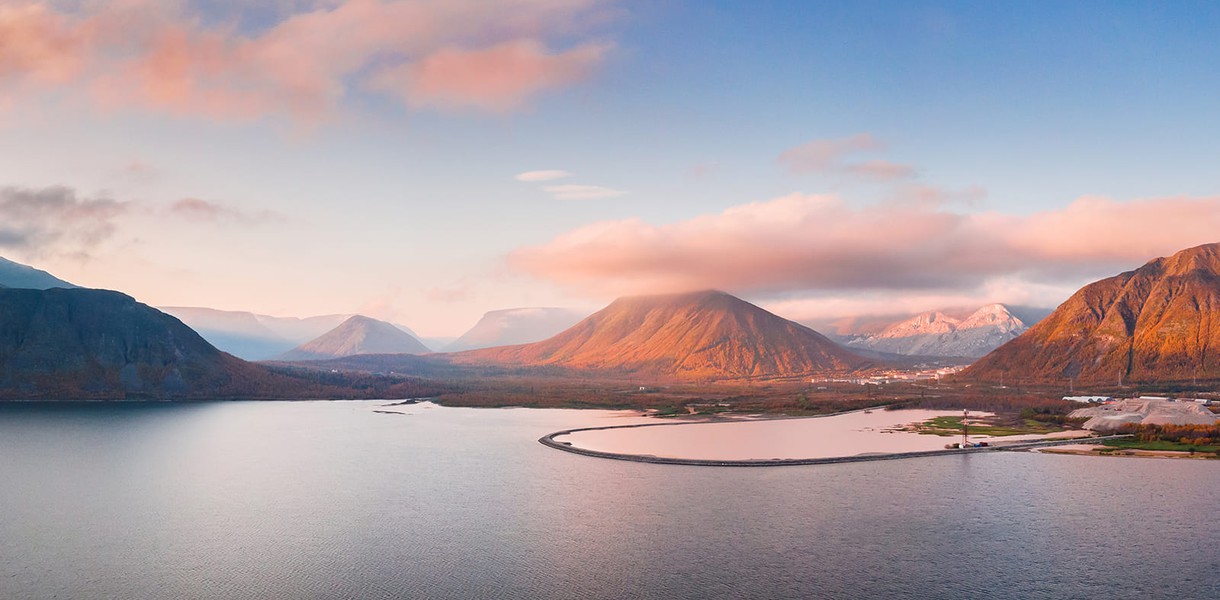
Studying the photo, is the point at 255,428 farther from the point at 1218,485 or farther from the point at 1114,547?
the point at 1218,485

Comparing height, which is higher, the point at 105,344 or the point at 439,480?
the point at 105,344

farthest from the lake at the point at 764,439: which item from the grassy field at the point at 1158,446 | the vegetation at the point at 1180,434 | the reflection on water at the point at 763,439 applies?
the vegetation at the point at 1180,434

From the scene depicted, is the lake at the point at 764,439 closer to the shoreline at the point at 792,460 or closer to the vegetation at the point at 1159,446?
the shoreline at the point at 792,460

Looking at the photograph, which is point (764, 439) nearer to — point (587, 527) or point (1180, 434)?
point (1180, 434)

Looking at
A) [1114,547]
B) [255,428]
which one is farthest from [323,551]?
[255,428]

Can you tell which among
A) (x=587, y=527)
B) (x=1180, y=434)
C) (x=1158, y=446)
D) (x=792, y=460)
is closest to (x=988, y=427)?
(x=1180, y=434)

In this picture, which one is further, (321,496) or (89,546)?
(321,496)
